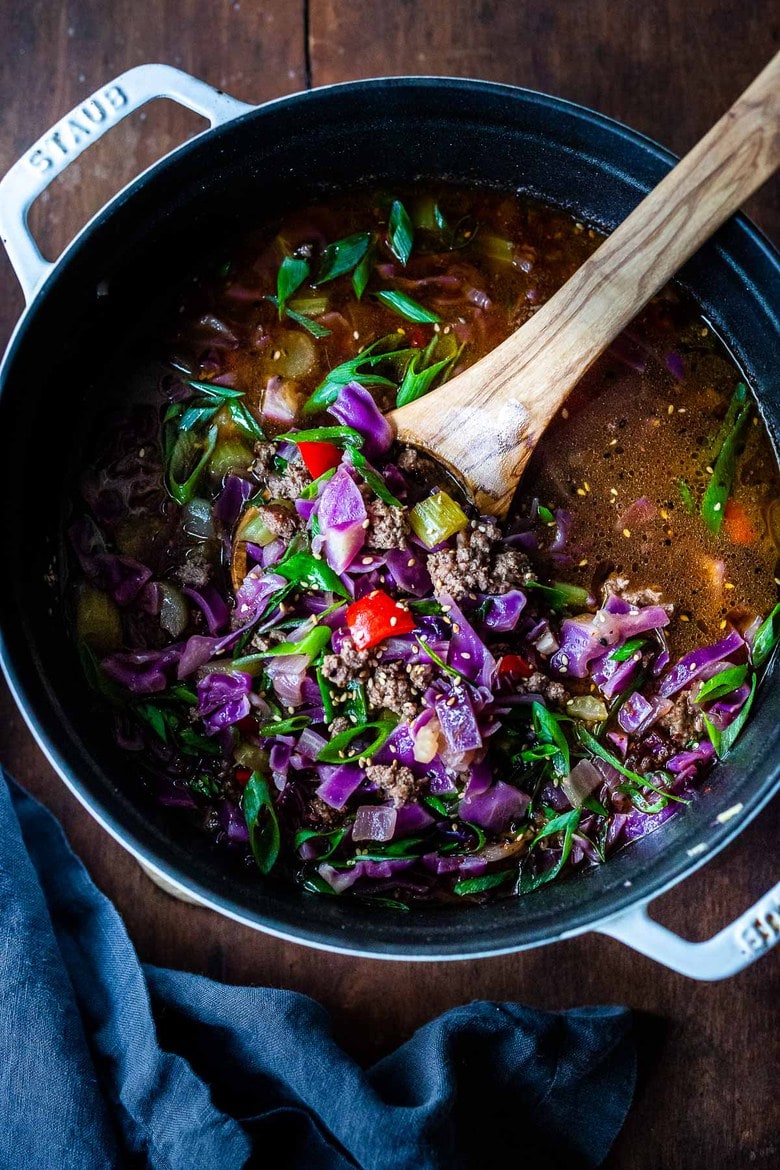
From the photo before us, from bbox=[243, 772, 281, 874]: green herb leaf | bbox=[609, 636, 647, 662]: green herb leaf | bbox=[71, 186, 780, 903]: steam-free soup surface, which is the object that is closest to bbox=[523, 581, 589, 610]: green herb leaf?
bbox=[71, 186, 780, 903]: steam-free soup surface

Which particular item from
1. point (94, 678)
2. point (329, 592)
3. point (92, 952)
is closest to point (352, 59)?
point (329, 592)

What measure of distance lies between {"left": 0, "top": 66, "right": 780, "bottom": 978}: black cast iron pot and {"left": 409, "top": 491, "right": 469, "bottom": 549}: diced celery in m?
0.86

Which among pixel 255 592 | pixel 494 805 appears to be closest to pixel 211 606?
pixel 255 592

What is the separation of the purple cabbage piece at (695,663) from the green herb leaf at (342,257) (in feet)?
4.25

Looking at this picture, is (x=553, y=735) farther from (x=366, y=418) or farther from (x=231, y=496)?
(x=231, y=496)

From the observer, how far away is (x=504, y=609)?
7.31ft

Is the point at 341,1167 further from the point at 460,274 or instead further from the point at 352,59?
the point at 352,59

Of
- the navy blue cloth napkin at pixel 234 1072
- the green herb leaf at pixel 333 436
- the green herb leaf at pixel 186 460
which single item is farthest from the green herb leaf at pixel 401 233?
the navy blue cloth napkin at pixel 234 1072

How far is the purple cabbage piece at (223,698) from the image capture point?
2279mm

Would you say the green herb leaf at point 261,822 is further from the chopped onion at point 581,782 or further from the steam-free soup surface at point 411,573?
the chopped onion at point 581,782

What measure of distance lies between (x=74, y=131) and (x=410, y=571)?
118cm

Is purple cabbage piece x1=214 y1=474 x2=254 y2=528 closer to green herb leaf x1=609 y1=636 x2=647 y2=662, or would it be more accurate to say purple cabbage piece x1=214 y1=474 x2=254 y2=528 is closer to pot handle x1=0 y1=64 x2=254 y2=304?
pot handle x1=0 y1=64 x2=254 y2=304

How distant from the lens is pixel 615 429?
2393 millimetres

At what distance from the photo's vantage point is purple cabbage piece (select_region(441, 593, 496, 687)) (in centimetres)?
219
